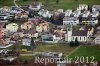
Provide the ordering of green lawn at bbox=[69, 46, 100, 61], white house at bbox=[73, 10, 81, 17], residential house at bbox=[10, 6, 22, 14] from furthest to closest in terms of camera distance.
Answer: residential house at bbox=[10, 6, 22, 14], white house at bbox=[73, 10, 81, 17], green lawn at bbox=[69, 46, 100, 61]

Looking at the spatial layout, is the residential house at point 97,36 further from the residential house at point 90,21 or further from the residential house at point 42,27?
the residential house at point 42,27

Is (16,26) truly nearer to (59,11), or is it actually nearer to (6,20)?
(6,20)

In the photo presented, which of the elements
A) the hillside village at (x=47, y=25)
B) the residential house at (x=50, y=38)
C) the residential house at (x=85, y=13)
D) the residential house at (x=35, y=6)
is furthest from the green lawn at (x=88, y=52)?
the residential house at (x=35, y=6)

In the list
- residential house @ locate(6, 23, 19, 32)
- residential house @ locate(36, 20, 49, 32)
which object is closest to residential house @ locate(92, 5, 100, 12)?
residential house @ locate(36, 20, 49, 32)

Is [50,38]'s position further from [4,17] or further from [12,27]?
[4,17]

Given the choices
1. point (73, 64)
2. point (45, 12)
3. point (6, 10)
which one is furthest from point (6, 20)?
point (73, 64)

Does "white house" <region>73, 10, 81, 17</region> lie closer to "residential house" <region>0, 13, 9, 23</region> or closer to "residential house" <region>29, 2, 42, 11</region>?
"residential house" <region>29, 2, 42, 11</region>
